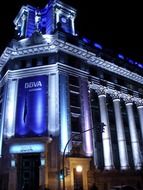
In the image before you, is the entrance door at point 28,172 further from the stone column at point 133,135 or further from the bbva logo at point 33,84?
the stone column at point 133,135

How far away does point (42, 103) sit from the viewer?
33.2 metres

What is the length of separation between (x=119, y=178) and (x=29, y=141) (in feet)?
46.4

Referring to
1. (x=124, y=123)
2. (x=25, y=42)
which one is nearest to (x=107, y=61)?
(x=124, y=123)

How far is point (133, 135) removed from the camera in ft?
136

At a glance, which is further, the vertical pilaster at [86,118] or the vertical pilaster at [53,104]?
the vertical pilaster at [86,118]

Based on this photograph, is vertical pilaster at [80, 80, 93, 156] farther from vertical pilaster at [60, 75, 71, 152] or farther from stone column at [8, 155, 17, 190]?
stone column at [8, 155, 17, 190]

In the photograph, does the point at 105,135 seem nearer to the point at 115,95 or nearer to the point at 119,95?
the point at 115,95

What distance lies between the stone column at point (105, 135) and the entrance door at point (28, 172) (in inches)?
441

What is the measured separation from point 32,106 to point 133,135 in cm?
1904

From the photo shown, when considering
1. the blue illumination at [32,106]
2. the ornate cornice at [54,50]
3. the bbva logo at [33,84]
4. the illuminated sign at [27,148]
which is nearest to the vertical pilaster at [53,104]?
the blue illumination at [32,106]

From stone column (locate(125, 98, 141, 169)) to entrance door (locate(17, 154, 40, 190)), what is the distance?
698 inches

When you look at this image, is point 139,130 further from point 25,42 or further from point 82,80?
point 25,42

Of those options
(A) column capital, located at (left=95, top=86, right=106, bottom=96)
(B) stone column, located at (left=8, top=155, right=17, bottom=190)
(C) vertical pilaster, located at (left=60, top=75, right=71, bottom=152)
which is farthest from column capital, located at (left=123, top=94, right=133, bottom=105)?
(B) stone column, located at (left=8, top=155, right=17, bottom=190)

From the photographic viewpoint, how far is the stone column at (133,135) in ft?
131
